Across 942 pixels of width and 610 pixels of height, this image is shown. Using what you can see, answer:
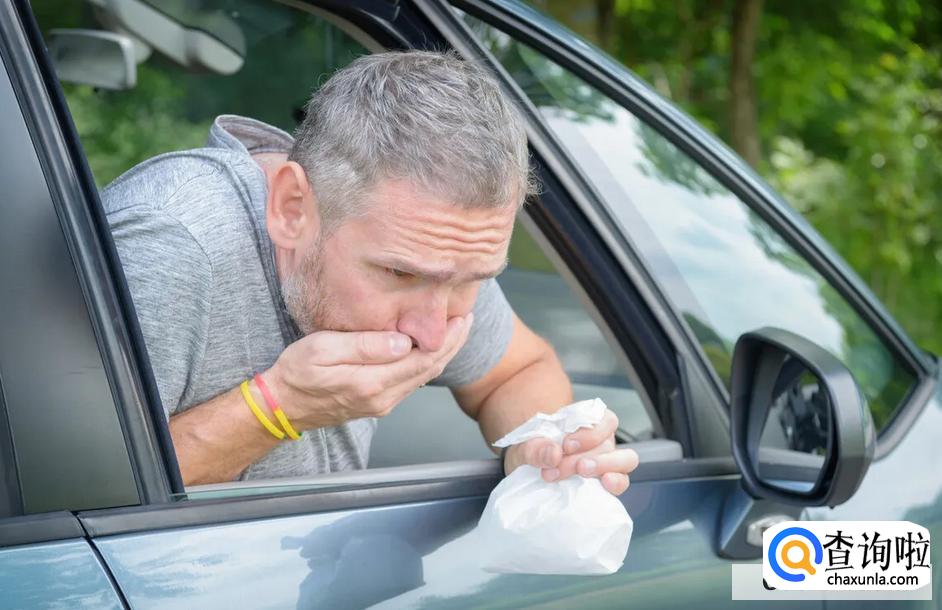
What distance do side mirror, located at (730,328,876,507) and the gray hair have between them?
48 cm

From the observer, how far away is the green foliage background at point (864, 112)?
753 cm

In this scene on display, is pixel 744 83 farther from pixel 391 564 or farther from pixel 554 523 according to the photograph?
pixel 391 564

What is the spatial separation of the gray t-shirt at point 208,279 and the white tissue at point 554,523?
48 cm

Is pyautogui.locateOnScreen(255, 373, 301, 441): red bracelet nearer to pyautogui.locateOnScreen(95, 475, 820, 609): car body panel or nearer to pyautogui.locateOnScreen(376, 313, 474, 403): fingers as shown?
pyautogui.locateOnScreen(376, 313, 474, 403): fingers

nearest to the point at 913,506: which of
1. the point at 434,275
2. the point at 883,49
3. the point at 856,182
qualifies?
the point at 434,275

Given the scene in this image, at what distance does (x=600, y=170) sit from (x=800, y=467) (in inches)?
25.5

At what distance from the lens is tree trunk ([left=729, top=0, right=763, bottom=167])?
758 cm

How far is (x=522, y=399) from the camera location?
7.63 ft

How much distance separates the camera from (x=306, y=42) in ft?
9.52

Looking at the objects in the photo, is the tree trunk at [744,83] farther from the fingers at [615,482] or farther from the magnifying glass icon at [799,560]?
the fingers at [615,482]

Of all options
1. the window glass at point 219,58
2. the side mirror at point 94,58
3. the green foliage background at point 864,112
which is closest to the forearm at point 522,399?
the window glass at point 219,58

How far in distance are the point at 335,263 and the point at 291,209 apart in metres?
0.13

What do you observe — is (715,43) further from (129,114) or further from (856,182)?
(129,114)

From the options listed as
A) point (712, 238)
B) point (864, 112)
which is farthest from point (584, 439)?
point (864, 112)
